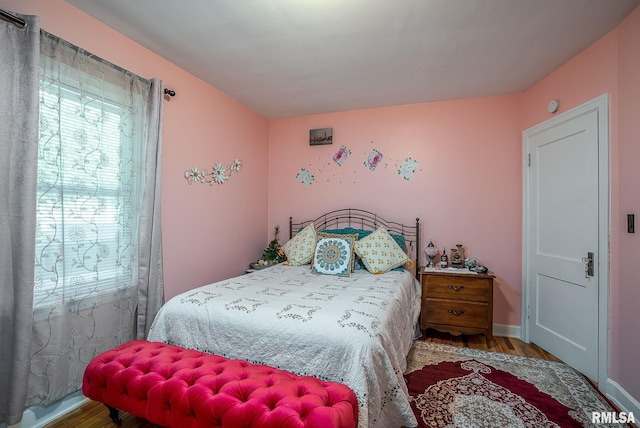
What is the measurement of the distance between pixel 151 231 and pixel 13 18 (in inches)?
54.7

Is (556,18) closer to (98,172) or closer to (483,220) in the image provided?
(483,220)

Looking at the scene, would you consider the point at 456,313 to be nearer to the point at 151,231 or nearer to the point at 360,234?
the point at 360,234

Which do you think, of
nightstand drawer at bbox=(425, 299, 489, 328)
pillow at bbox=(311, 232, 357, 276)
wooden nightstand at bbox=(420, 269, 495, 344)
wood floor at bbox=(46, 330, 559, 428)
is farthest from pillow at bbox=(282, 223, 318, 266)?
wood floor at bbox=(46, 330, 559, 428)

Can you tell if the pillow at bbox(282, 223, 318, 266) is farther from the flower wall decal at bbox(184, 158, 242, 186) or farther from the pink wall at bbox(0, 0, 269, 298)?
the flower wall decal at bbox(184, 158, 242, 186)

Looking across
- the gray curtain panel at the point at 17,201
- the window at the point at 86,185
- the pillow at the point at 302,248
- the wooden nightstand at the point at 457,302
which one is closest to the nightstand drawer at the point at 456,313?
the wooden nightstand at the point at 457,302

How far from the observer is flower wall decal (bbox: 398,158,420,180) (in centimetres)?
341

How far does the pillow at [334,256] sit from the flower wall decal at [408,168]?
102 centimetres

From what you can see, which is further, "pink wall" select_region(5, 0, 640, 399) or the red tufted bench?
"pink wall" select_region(5, 0, 640, 399)

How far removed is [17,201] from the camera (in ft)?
4.95

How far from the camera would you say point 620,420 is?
1.76m

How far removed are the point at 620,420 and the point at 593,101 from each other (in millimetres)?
2190

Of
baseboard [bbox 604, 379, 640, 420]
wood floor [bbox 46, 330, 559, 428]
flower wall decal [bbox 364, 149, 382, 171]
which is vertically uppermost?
flower wall decal [bbox 364, 149, 382, 171]

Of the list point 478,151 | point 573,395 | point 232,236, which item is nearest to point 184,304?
point 232,236

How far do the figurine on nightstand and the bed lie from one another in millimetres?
1111
